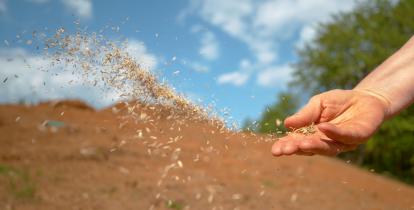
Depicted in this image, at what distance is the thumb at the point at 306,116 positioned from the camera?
3277 mm

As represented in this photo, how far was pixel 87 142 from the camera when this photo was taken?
7.61 meters

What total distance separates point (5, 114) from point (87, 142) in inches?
74.9

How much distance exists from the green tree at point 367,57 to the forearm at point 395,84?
46.9ft

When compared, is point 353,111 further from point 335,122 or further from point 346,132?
point 346,132

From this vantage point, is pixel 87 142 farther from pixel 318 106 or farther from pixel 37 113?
pixel 318 106

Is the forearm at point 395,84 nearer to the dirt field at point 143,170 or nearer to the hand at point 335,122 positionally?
the hand at point 335,122

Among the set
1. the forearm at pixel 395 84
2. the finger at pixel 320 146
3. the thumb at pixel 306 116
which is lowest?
the finger at pixel 320 146

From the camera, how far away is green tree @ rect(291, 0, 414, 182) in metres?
17.9

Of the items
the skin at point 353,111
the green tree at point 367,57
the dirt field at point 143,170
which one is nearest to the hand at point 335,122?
the skin at point 353,111

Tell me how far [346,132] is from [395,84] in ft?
2.77

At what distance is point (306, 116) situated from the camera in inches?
131

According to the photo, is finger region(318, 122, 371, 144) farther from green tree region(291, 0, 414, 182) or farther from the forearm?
green tree region(291, 0, 414, 182)

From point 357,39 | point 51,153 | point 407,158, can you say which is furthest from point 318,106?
point 407,158

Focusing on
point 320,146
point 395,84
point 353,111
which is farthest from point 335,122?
point 395,84
